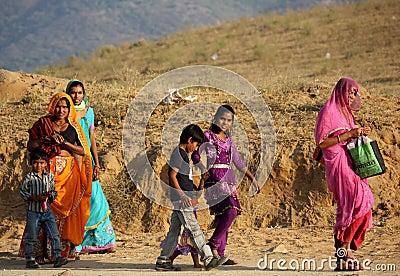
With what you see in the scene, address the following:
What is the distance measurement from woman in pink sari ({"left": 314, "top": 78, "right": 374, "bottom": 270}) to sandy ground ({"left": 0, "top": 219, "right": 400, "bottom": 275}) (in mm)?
327

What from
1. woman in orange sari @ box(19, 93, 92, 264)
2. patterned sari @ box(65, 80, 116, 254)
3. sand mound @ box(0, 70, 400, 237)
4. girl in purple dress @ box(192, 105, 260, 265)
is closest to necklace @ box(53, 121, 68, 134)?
woman in orange sari @ box(19, 93, 92, 264)

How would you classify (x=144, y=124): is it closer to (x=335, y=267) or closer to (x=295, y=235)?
(x=295, y=235)

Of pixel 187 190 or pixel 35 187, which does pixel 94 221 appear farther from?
pixel 187 190

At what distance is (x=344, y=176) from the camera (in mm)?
7074

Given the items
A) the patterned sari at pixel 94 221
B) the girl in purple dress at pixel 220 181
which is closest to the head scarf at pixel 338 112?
the girl in purple dress at pixel 220 181

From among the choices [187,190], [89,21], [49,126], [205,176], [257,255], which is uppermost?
[89,21]

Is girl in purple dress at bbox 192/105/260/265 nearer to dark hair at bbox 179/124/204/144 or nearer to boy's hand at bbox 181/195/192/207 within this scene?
dark hair at bbox 179/124/204/144

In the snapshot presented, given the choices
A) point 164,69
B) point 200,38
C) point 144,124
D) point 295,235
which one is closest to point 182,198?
point 295,235

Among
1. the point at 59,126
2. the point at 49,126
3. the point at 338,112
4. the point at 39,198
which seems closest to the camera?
the point at 338,112

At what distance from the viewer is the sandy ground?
7.29 meters

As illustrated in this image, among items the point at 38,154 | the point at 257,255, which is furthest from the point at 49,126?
the point at 257,255

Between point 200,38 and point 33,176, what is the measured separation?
20.7 meters

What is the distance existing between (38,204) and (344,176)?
3045 mm

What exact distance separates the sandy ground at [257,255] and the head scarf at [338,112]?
134cm
